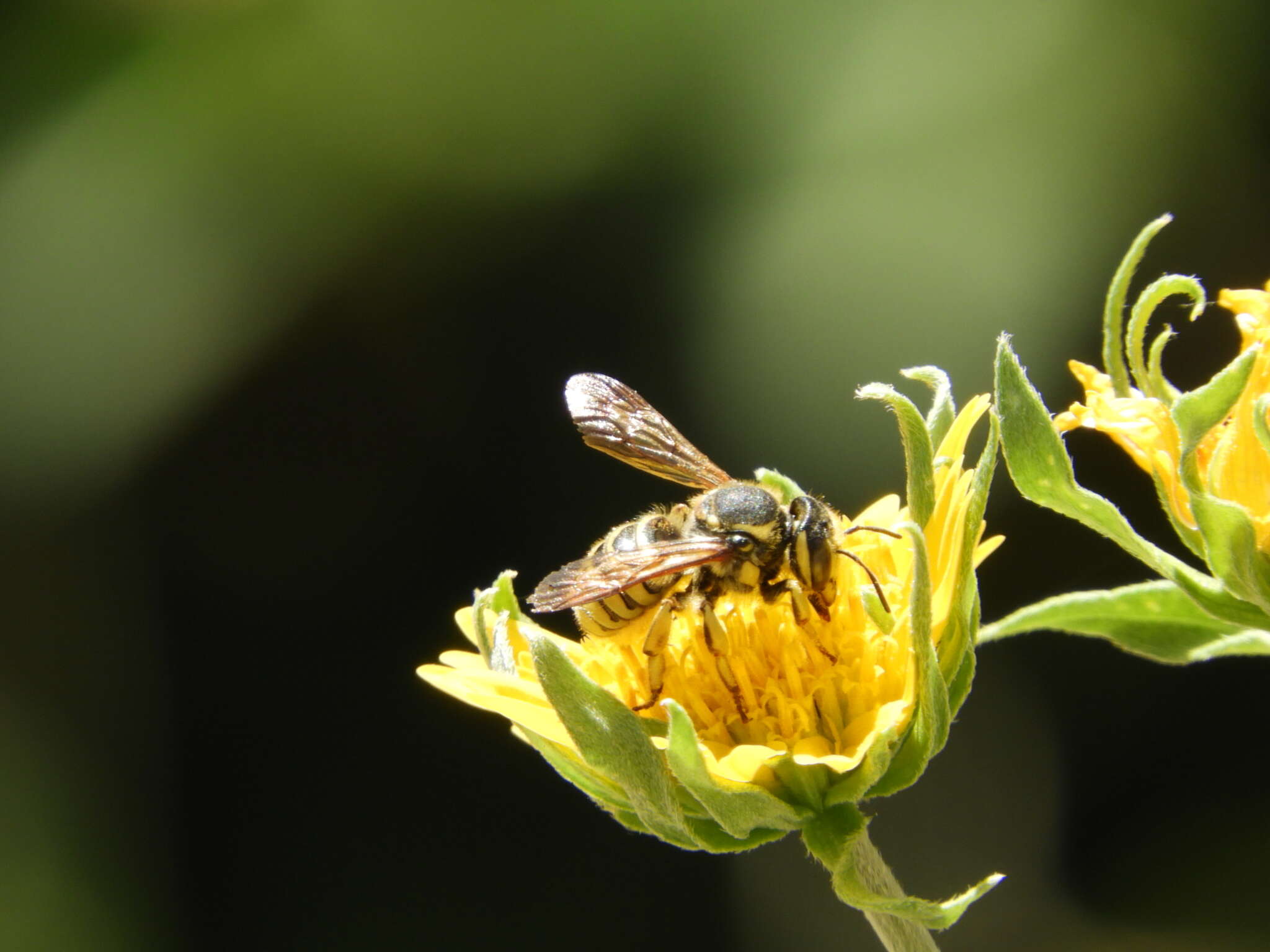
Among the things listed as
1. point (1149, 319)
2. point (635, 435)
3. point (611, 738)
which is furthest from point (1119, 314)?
point (635, 435)

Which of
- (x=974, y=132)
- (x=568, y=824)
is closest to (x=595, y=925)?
(x=568, y=824)

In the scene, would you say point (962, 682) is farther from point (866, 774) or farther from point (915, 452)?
point (915, 452)

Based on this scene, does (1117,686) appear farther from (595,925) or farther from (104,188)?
(104,188)

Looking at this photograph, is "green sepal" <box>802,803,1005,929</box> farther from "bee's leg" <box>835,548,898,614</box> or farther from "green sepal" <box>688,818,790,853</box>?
"bee's leg" <box>835,548,898,614</box>

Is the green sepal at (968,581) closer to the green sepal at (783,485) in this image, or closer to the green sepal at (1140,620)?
the green sepal at (1140,620)

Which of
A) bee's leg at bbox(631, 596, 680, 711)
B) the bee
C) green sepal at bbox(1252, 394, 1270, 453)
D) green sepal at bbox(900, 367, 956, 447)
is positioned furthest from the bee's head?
green sepal at bbox(1252, 394, 1270, 453)

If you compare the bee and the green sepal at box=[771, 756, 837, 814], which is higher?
the bee
